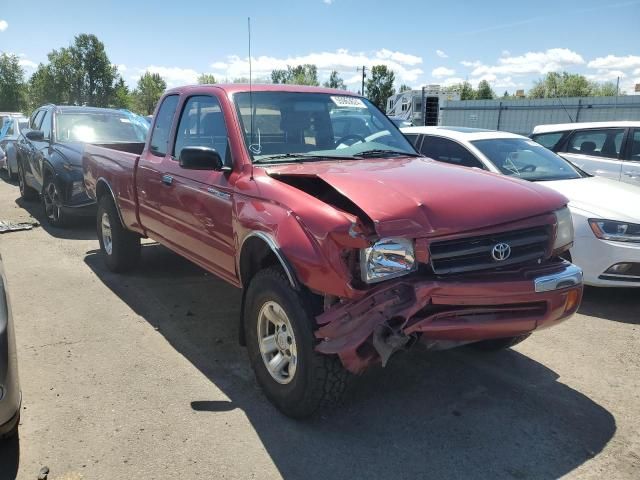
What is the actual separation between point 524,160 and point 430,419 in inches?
163

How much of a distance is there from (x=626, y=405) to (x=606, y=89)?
79.9 meters

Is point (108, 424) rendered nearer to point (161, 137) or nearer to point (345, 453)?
point (345, 453)

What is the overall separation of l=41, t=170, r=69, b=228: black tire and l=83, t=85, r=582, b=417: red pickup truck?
4810mm

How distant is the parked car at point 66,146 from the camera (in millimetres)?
8078

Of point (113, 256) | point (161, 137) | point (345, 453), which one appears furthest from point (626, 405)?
point (113, 256)

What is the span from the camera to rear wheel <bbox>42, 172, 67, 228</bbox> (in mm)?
8234

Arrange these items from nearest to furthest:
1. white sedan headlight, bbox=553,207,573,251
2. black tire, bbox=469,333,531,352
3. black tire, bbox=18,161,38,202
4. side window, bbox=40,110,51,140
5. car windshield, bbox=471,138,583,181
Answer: white sedan headlight, bbox=553,207,573,251
black tire, bbox=469,333,531,352
car windshield, bbox=471,138,583,181
side window, bbox=40,110,51,140
black tire, bbox=18,161,38,202

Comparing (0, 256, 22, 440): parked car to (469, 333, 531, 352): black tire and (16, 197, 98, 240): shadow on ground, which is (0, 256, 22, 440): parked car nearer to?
(469, 333, 531, 352): black tire

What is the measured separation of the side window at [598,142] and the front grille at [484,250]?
18.1 ft

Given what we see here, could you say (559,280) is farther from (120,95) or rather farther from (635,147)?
(120,95)

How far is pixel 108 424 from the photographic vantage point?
3174mm

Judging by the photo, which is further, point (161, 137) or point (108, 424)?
point (161, 137)

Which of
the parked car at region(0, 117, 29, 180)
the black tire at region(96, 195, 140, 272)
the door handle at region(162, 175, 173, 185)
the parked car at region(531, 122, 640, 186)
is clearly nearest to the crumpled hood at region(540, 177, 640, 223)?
the parked car at region(531, 122, 640, 186)

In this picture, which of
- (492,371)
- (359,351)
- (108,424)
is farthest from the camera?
(492,371)
